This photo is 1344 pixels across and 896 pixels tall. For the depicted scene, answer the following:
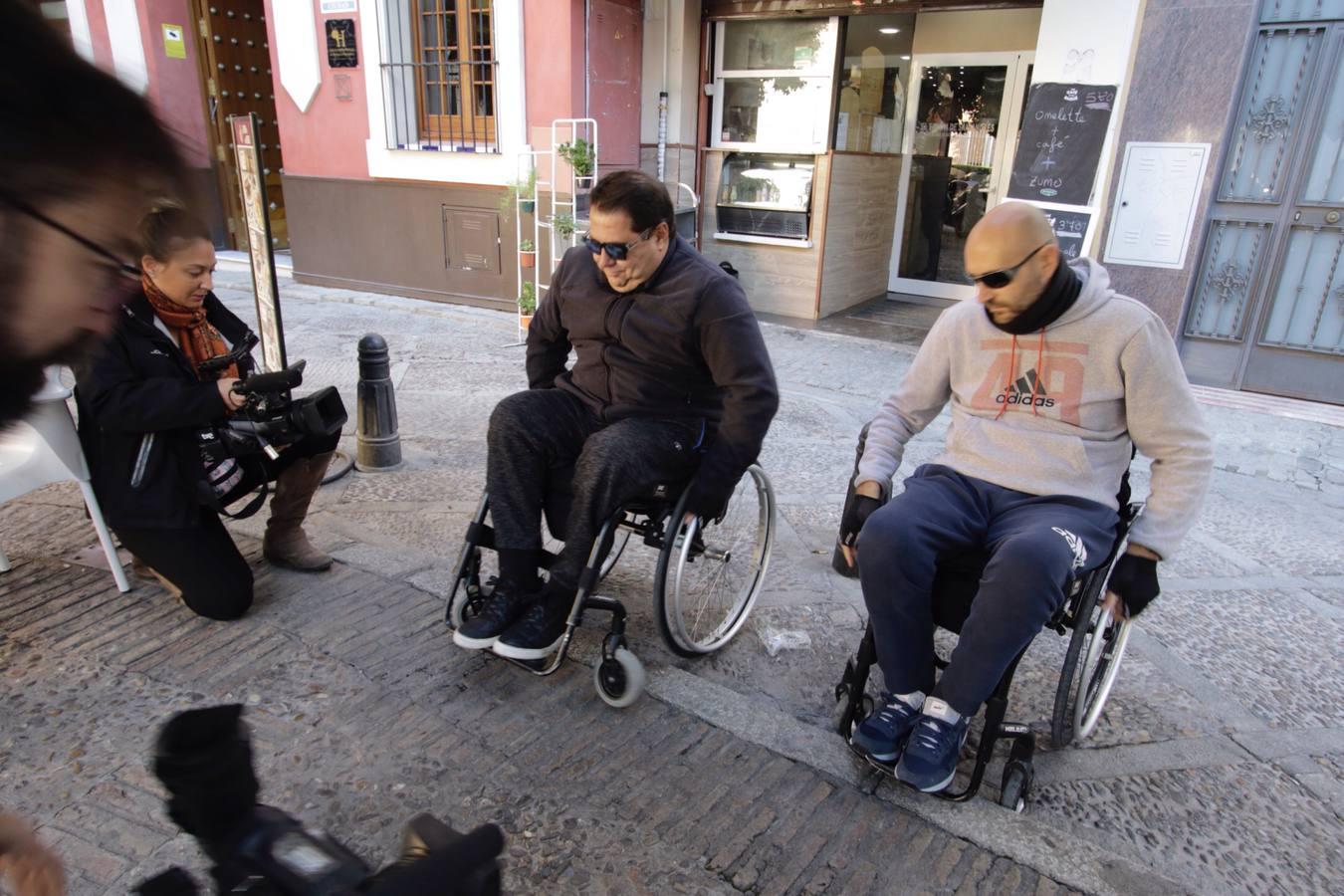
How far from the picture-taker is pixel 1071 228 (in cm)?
549

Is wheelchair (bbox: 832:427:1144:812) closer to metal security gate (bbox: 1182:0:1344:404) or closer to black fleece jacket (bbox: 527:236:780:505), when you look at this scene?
black fleece jacket (bbox: 527:236:780:505)

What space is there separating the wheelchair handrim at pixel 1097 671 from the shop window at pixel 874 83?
5.90 metres

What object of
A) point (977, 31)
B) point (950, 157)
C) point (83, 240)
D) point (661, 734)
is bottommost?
point (661, 734)

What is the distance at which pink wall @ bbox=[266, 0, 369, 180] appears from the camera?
8102 millimetres

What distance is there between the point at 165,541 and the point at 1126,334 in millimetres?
3025

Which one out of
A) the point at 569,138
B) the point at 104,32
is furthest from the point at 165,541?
the point at 104,32

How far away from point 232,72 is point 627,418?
956 cm

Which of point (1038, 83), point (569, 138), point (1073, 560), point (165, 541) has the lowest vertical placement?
point (165, 541)

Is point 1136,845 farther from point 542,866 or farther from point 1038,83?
point 1038,83

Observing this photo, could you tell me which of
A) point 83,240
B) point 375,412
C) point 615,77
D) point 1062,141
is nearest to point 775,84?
point 615,77

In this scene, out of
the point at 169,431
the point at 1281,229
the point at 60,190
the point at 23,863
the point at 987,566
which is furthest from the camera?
the point at 1281,229

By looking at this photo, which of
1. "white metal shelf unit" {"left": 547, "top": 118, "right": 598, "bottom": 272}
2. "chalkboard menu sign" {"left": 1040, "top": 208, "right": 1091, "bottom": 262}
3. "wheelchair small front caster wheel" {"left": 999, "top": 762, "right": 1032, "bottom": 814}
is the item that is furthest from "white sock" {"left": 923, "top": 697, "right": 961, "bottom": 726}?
"white metal shelf unit" {"left": 547, "top": 118, "right": 598, "bottom": 272}

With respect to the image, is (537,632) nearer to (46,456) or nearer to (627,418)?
(627,418)

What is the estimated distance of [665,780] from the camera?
90.2 inches
